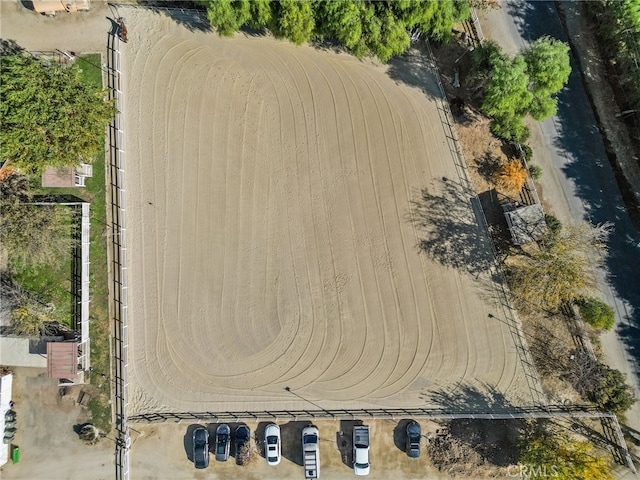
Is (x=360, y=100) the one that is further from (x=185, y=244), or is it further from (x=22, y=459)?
(x=22, y=459)

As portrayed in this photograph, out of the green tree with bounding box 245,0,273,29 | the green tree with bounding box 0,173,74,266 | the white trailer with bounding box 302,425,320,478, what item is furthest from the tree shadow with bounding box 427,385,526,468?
the green tree with bounding box 245,0,273,29

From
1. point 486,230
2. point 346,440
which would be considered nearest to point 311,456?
point 346,440

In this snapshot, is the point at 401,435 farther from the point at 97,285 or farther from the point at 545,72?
the point at 545,72

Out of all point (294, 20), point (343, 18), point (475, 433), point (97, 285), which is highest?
point (294, 20)

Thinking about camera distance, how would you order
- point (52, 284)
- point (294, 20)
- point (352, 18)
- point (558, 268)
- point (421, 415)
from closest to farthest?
1. point (558, 268)
2. point (352, 18)
3. point (294, 20)
4. point (421, 415)
5. point (52, 284)

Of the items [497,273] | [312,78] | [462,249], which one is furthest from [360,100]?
[497,273]
